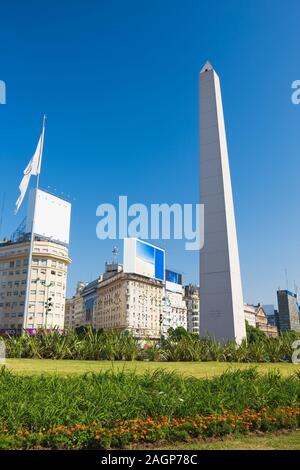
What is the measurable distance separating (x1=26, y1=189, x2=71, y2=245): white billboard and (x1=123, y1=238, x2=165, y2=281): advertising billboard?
17.0 m

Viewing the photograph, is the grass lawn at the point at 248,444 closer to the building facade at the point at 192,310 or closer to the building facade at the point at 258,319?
the building facade at the point at 192,310

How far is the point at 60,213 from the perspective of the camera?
76500 millimetres

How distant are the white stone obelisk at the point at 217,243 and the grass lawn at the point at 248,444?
1481cm

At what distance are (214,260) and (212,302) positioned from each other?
230 cm

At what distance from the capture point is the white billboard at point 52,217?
7150 centimetres

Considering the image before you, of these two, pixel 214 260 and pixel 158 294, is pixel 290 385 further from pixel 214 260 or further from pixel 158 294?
pixel 158 294

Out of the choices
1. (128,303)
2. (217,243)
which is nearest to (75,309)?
(128,303)

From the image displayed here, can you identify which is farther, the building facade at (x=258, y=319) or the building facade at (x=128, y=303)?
the building facade at (x=258, y=319)

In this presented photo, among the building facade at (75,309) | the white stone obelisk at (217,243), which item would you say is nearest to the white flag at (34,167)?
the white stone obelisk at (217,243)

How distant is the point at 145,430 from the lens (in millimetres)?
5734

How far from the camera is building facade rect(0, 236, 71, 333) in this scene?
76.4m

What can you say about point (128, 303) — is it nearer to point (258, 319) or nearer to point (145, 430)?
point (258, 319)

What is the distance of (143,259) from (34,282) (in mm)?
30805
